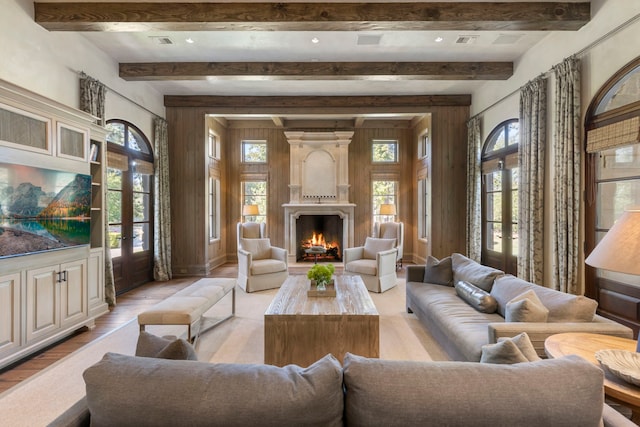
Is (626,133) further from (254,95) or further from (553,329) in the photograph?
(254,95)

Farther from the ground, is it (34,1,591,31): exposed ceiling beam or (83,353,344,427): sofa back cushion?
(34,1,591,31): exposed ceiling beam

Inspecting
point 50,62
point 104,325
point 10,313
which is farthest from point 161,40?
point 104,325

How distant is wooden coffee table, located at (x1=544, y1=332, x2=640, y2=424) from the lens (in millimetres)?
1357

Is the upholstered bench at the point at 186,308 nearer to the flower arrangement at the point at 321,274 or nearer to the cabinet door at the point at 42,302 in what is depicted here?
the cabinet door at the point at 42,302

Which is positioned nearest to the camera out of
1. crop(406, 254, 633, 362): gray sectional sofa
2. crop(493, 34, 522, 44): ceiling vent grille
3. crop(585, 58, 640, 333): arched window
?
crop(406, 254, 633, 362): gray sectional sofa

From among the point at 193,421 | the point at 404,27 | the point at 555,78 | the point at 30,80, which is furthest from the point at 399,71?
the point at 193,421

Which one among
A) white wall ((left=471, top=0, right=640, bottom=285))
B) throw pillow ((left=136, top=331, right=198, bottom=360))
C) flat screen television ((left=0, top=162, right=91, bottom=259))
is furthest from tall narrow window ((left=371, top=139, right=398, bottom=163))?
throw pillow ((left=136, top=331, right=198, bottom=360))

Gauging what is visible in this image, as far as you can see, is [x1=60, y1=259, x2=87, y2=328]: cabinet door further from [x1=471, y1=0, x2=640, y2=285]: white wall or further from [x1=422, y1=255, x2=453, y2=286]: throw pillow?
[x1=471, y1=0, x2=640, y2=285]: white wall

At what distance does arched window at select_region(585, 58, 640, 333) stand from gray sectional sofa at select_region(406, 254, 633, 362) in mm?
1200

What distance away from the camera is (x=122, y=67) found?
505cm

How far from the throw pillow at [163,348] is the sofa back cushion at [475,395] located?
67 cm

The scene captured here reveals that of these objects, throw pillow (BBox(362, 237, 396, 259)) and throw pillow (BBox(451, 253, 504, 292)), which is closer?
throw pillow (BBox(451, 253, 504, 292))

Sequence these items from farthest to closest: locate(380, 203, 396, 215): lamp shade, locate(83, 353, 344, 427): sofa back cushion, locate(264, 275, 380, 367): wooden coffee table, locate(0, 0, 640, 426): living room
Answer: locate(380, 203, 396, 215): lamp shade → locate(0, 0, 640, 426): living room → locate(264, 275, 380, 367): wooden coffee table → locate(83, 353, 344, 427): sofa back cushion

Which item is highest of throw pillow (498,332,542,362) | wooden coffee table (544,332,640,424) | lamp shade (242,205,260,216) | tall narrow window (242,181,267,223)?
tall narrow window (242,181,267,223)
